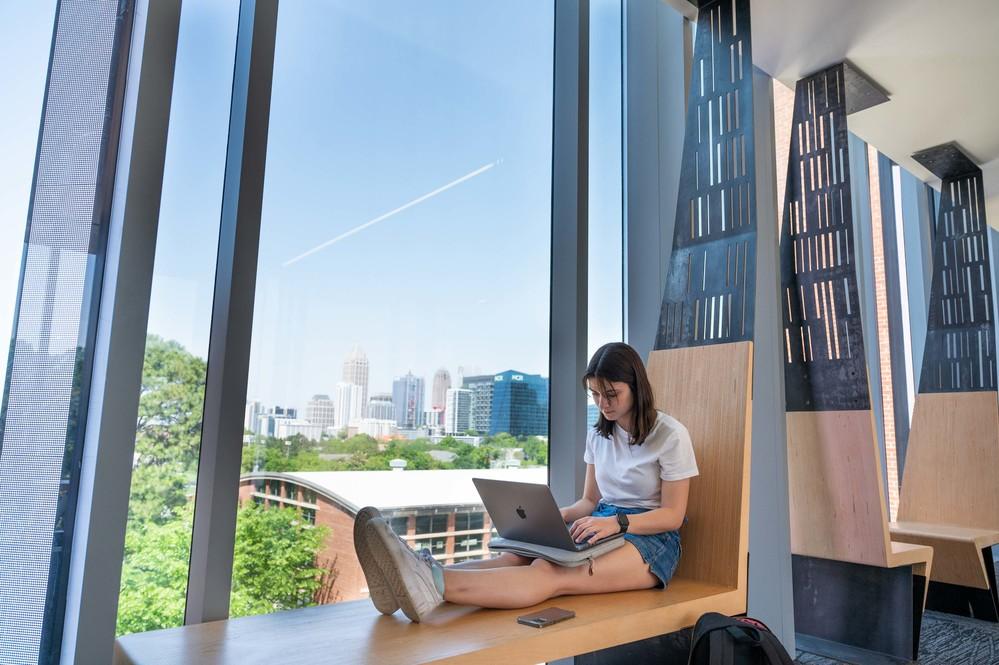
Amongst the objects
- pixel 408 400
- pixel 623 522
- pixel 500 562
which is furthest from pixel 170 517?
pixel 623 522

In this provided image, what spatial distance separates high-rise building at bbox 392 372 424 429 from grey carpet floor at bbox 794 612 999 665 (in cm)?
198

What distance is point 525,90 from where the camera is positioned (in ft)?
9.30

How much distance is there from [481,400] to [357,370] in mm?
521

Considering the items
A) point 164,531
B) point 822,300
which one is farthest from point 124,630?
point 822,300

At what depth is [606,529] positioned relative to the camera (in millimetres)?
1945

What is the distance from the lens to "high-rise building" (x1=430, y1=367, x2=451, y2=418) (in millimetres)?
2336

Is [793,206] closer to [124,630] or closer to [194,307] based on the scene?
[194,307]

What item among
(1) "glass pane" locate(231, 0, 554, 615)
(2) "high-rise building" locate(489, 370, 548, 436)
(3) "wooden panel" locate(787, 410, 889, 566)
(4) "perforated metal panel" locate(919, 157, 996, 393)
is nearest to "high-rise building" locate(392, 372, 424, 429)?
(1) "glass pane" locate(231, 0, 554, 615)

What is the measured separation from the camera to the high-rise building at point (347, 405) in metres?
2.09

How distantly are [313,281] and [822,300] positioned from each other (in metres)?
2.41

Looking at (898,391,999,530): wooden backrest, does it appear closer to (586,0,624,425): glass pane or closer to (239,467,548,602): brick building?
(586,0,624,425): glass pane

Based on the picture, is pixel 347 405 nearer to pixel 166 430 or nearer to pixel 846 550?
pixel 166 430

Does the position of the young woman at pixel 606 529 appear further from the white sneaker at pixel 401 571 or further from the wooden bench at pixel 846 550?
the wooden bench at pixel 846 550

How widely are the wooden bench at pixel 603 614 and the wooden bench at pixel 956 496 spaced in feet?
6.57
